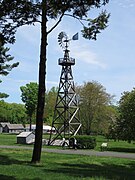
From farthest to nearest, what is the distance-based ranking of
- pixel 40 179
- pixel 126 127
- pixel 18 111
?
pixel 18 111
pixel 126 127
pixel 40 179

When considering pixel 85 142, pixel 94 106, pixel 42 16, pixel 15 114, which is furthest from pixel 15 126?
pixel 42 16

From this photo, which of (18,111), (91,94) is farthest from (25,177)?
(18,111)

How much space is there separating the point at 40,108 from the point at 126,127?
68.7 feet

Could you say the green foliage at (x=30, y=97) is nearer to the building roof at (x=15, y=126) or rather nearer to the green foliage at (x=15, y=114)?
the green foliage at (x=15, y=114)

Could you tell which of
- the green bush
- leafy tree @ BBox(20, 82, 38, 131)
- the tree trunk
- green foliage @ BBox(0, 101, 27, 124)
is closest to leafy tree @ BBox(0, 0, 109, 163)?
the tree trunk

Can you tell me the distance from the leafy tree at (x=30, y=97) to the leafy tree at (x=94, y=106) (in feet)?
96.2

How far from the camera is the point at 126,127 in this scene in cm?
3588

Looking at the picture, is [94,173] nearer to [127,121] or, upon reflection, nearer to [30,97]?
[127,121]

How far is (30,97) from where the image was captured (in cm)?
9194

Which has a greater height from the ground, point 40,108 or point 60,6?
point 60,6

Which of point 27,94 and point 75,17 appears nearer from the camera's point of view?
point 75,17

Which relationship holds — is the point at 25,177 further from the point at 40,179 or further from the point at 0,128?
the point at 0,128

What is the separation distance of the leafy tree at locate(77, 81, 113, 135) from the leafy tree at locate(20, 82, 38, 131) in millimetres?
29314

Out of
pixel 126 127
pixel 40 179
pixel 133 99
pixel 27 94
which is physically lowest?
pixel 40 179
